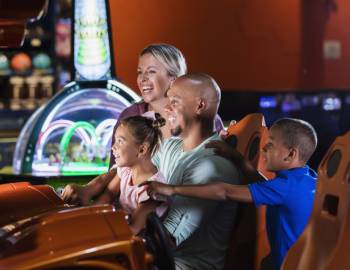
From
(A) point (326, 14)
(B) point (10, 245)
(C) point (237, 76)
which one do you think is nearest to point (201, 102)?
(B) point (10, 245)

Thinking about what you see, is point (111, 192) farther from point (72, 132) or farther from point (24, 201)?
point (72, 132)

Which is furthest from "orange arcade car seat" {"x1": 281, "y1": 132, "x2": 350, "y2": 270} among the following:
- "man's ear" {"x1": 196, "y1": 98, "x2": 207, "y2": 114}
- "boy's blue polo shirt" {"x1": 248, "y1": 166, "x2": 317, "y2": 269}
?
"man's ear" {"x1": 196, "y1": 98, "x2": 207, "y2": 114}

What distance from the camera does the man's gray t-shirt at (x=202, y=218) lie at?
250cm

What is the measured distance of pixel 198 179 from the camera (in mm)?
2500

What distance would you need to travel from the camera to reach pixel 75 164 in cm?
428

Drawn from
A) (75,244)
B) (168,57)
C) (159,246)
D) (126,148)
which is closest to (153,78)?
(168,57)

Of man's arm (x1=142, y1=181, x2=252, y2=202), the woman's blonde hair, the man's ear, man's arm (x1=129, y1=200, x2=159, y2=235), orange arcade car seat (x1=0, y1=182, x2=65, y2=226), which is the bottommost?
Result: man's arm (x1=129, y1=200, x2=159, y2=235)

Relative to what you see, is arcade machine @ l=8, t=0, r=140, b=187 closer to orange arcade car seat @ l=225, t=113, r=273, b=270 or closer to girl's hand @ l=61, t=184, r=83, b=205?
girl's hand @ l=61, t=184, r=83, b=205

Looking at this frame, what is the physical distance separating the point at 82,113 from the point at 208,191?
6.70 feet

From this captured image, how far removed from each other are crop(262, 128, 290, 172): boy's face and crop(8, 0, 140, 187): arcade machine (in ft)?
6.06

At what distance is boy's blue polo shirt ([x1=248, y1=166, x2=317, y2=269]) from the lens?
2.34 m

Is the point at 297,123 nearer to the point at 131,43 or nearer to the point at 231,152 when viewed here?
the point at 231,152

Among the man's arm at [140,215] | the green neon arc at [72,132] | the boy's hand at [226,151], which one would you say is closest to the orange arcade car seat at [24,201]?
the man's arm at [140,215]

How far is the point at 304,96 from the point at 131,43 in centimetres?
203
